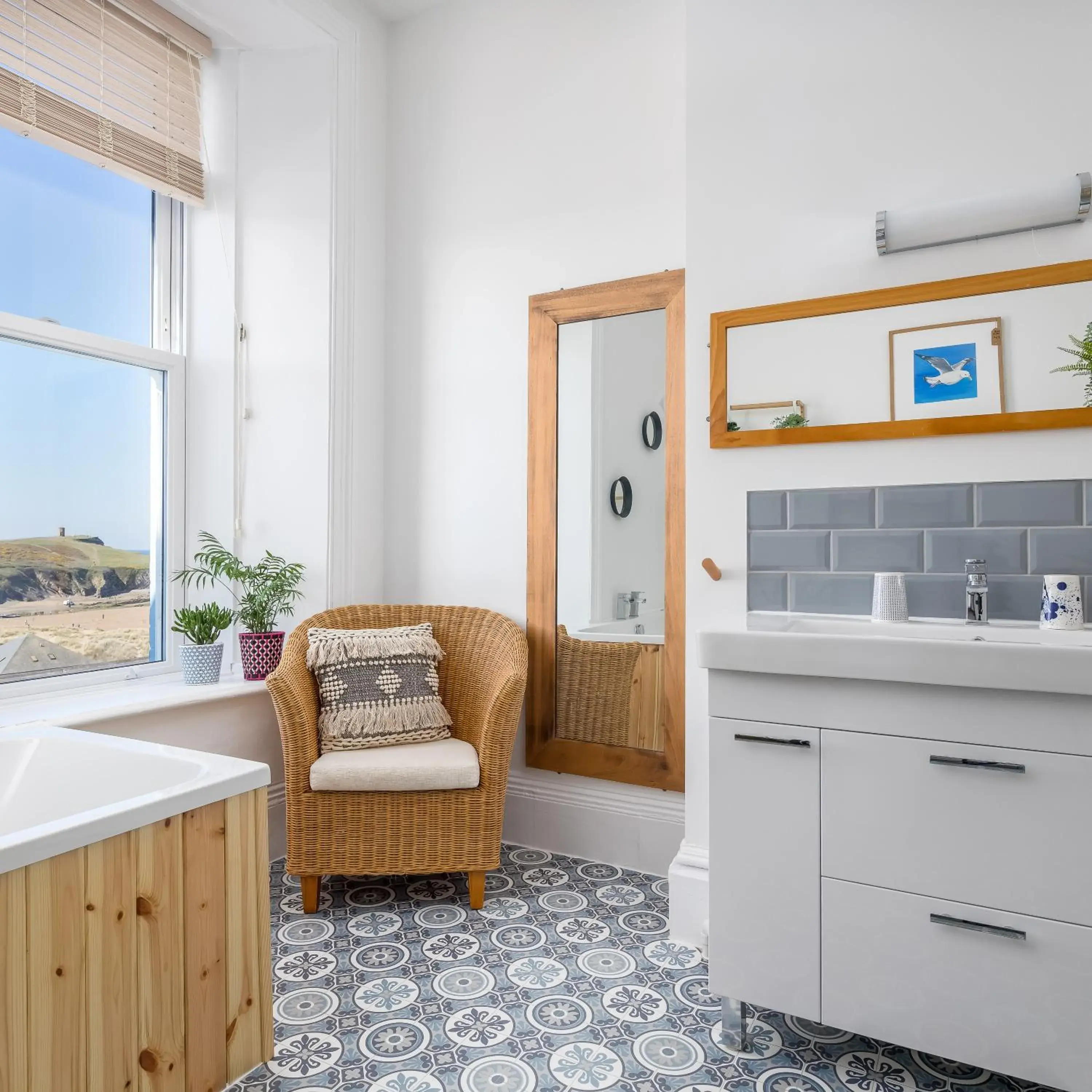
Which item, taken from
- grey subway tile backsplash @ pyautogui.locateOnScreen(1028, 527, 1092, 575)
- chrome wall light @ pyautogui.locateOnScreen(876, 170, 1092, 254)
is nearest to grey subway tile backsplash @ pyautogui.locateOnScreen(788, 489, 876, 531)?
grey subway tile backsplash @ pyautogui.locateOnScreen(1028, 527, 1092, 575)

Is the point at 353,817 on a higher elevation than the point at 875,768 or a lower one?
lower

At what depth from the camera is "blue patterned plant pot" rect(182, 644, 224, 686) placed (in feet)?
8.88

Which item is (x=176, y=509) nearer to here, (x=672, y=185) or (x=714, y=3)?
(x=672, y=185)

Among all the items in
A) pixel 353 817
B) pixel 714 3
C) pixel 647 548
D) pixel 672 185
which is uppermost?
pixel 714 3

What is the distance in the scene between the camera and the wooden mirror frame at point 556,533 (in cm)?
254

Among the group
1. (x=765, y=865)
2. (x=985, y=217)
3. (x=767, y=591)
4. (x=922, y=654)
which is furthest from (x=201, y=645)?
(x=985, y=217)

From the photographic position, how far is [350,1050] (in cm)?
168

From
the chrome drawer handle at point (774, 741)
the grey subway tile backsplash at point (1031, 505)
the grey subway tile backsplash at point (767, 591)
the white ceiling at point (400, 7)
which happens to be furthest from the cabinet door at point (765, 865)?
the white ceiling at point (400, 7)

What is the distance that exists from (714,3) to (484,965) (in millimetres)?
2560

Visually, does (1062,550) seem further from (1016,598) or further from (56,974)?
(56,974)

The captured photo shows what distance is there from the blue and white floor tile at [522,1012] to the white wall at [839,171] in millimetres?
288

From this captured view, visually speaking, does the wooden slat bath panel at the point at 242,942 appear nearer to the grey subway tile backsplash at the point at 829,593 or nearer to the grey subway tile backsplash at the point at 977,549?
the grey subway tile backsplash at the point at 829,593

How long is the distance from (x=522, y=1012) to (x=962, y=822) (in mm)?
1020

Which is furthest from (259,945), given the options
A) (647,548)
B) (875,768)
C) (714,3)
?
(714,3)
